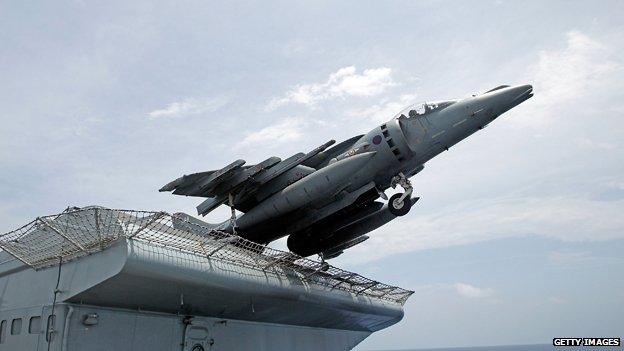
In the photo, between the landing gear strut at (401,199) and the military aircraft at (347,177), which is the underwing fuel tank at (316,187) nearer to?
the military aircraft at (347,177)

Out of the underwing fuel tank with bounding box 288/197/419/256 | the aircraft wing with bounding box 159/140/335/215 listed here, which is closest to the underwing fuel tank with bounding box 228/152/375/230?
the aircraft wing with bounding box 159/140/335/215

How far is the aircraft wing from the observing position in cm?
1695

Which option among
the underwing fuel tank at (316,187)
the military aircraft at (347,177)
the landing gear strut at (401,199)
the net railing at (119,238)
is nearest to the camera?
the net railing at (119,238)

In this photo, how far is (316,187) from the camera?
15.9 metres

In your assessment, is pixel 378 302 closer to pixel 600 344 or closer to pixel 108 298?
pixel 600 344

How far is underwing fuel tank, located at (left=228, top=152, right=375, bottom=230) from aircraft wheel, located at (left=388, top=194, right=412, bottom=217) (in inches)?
75.0

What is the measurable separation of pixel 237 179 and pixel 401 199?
5.91 metres

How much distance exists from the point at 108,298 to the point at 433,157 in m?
11.6

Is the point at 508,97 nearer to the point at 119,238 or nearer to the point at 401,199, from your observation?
the point at 401,199

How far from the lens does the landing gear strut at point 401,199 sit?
1681 centimetres

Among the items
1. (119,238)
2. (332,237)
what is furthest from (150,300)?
(332,237)

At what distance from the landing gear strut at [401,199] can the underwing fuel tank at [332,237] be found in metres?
1.47

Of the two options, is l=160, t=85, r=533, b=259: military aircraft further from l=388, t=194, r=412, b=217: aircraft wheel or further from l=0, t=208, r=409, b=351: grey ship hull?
l=0, t=208, r=409, b=351: grey ship hull

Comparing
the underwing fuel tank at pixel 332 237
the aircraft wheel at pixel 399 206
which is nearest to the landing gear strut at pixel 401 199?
the aircraft wheel at pixel 399 206
